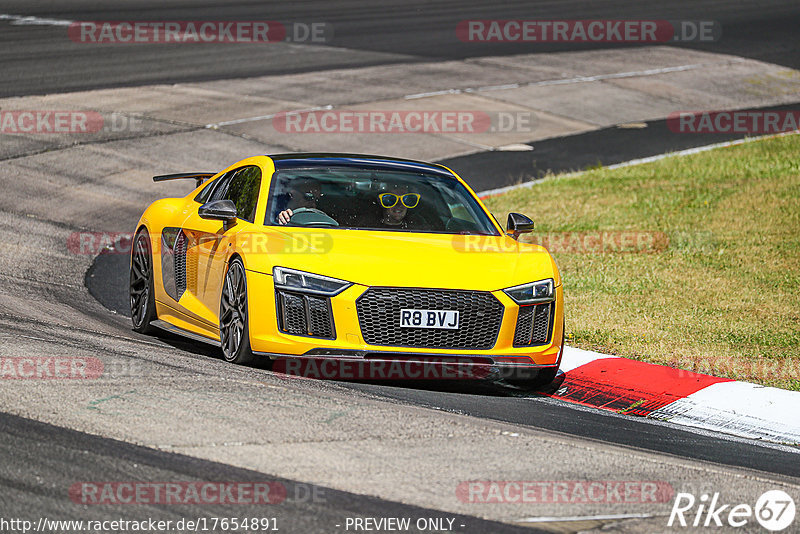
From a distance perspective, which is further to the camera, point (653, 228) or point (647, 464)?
point (653, 228)

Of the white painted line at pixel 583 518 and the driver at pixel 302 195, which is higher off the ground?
the driver at pixel 302 195

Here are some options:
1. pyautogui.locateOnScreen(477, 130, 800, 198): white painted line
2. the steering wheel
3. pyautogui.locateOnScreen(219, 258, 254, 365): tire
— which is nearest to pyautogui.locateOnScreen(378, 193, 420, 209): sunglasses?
the steering wheel

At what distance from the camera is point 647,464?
612 cm

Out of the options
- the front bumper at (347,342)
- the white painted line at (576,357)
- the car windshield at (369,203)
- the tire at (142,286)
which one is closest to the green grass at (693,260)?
the white painted line at (576,357)

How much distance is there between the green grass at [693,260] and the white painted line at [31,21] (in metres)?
15.3

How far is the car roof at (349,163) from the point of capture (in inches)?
364

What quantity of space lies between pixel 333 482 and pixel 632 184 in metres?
13.1

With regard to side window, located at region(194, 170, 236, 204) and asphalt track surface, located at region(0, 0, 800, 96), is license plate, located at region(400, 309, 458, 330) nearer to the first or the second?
side window, located at region(194, 170, 236, 204)

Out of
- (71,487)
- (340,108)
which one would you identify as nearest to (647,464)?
(71,487)

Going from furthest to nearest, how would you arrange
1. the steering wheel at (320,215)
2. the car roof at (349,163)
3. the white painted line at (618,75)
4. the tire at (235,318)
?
1. the white painted line at (618,75)
2. the car roof at (349,163)
3. the steering wheel at (320,215)
4. the tire at (235,318)

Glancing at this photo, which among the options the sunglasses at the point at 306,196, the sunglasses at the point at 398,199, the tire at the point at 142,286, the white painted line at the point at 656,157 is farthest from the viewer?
the white painted line at the point at 656,157

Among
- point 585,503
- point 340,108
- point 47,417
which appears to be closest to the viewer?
point 585,503

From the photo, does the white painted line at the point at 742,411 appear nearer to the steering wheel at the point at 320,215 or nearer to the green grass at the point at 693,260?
the green grass at the point at 693,260

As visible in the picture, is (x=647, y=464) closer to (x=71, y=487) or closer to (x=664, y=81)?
(x=71, y=487)
